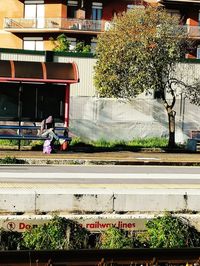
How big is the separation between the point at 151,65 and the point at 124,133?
3857 mm

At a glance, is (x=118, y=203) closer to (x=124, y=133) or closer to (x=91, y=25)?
Answer: (x=124, y=133)

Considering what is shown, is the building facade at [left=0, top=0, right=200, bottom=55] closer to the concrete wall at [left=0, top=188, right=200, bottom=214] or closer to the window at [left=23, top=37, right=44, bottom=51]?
the window at [left=23, top=37, right=44, bottom=51]

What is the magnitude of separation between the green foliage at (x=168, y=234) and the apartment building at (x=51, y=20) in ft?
129

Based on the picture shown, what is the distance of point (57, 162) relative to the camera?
63.6ft

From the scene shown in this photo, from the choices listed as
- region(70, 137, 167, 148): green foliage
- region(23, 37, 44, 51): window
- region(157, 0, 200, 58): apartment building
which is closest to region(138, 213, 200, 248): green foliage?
region(70, 137, 167, 148): green foliage

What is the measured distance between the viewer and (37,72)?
74.5 feet

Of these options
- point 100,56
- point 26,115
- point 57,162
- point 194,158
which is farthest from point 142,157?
point 100,56

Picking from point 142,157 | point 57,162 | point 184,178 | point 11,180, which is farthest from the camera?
point 142,157

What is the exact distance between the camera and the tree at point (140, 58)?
26844 mm

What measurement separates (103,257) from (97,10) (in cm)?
4418

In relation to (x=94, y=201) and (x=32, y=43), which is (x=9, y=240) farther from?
(x=32, y=43)

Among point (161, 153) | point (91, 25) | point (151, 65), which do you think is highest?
point (91, 25)

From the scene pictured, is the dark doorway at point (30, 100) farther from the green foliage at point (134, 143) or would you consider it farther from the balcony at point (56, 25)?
the balcony at point (56, 25)

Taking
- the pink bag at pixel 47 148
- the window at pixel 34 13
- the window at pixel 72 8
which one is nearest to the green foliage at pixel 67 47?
the window at pixel 34 13
